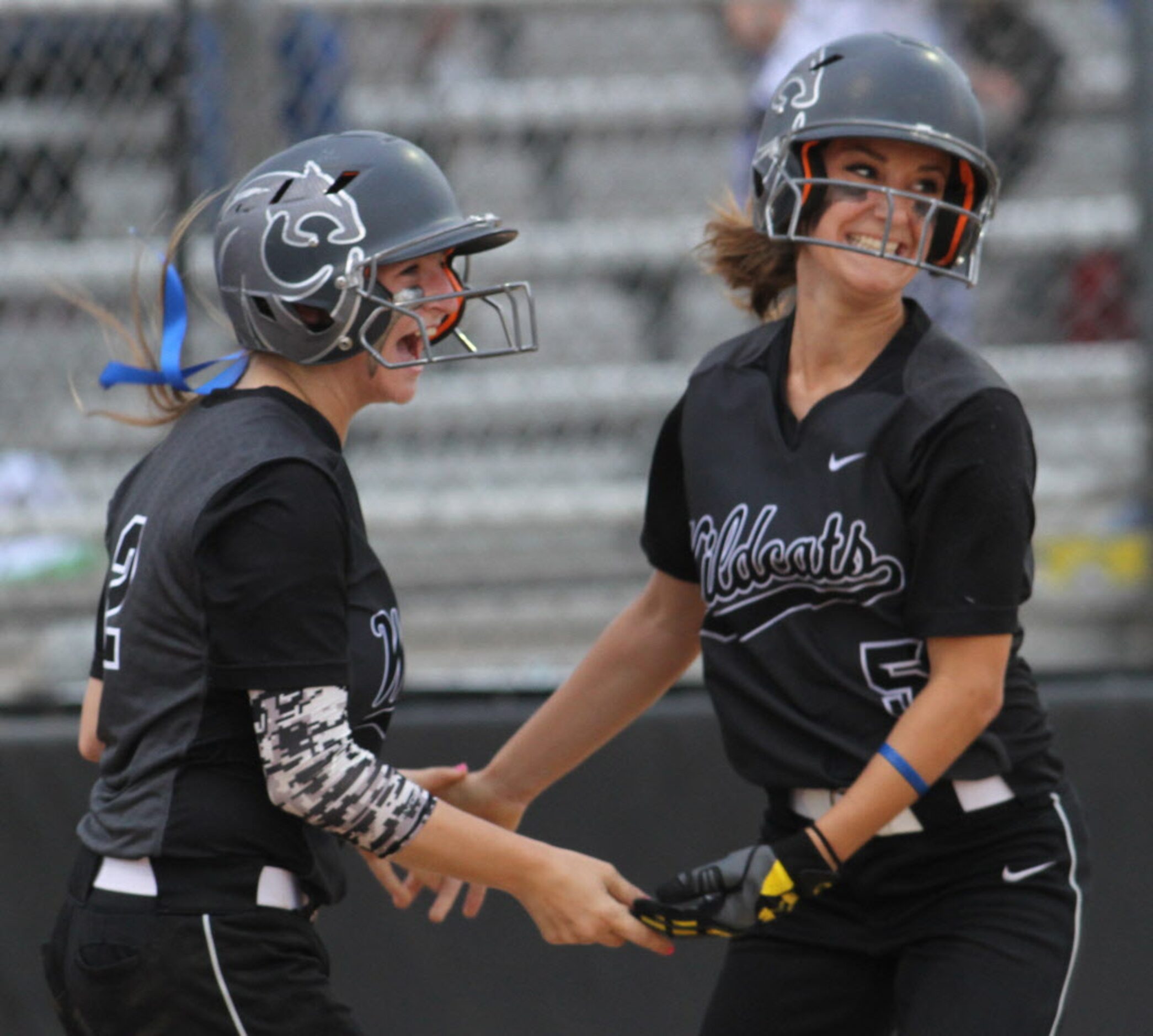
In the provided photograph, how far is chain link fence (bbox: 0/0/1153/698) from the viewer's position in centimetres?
467

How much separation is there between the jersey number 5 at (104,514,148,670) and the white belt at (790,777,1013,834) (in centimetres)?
104

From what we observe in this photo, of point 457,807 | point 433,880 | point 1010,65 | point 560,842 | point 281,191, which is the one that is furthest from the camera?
point 1010,65

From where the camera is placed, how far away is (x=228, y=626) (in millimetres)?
2145

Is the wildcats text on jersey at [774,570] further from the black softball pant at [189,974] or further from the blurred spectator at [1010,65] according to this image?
the blurred spectator at [1010,65]

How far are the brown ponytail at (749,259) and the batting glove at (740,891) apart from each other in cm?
96

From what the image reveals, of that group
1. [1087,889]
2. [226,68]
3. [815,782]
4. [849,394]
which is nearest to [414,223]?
[849,394]

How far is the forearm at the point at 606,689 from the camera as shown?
2922 mm

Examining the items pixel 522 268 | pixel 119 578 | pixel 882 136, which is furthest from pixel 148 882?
pixel 522 268

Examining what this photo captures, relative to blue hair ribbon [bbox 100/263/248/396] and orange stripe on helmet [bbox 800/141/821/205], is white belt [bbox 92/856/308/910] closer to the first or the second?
blue hair ribbon [bbox 100/263/248/396]

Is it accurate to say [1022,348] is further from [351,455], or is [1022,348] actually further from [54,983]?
[54,983]

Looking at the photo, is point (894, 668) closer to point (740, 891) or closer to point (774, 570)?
point (774, 570)

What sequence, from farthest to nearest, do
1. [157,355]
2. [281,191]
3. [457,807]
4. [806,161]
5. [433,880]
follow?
[457,807]
[433,880]
[157,355]
[806,161]
[281,191]

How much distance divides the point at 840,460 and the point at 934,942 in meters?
0.73

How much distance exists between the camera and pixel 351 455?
5.34 metres
